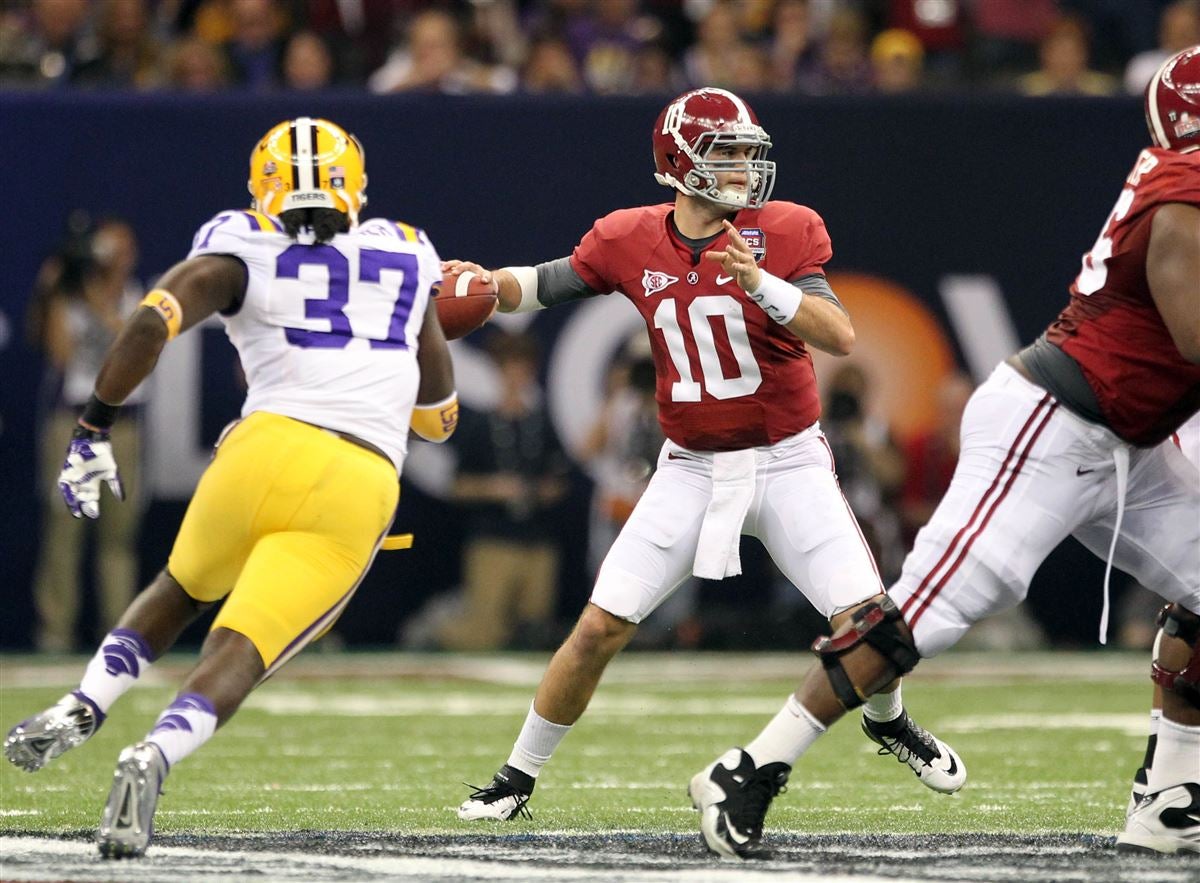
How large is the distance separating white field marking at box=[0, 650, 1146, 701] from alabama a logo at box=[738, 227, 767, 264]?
459 centimetres

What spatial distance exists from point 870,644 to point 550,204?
6.76 m

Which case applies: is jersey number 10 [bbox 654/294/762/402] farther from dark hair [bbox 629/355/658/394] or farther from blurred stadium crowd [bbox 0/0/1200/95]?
blurred stadium crowd [bbox 0/0/1200/95]

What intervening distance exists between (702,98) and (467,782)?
7.65 feet

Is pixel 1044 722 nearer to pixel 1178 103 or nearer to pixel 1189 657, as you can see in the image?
pixel 1189 657

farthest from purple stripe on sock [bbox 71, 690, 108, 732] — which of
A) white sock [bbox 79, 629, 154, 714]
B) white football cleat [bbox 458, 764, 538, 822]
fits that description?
white football cleat [bbox 458, 764, 538, 822]

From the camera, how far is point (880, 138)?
37.1 feet

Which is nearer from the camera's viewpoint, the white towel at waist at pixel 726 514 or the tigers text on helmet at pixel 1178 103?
the tigers text on helmet at pixel 1178 103

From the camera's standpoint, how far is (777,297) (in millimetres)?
4965

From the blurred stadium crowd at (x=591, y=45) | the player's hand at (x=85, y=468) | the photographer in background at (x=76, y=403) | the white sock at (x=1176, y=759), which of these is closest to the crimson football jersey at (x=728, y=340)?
the white sock at (x=1176, y=759)

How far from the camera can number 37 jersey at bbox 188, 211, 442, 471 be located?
480 centimetres

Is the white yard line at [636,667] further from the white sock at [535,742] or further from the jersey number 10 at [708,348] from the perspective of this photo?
the jersey number 10 at [708,348]

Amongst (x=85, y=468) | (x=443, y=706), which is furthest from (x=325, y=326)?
(x=443, y=706)

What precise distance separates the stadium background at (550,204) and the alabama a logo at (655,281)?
5243 millimetres

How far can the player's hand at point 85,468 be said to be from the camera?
480cm
